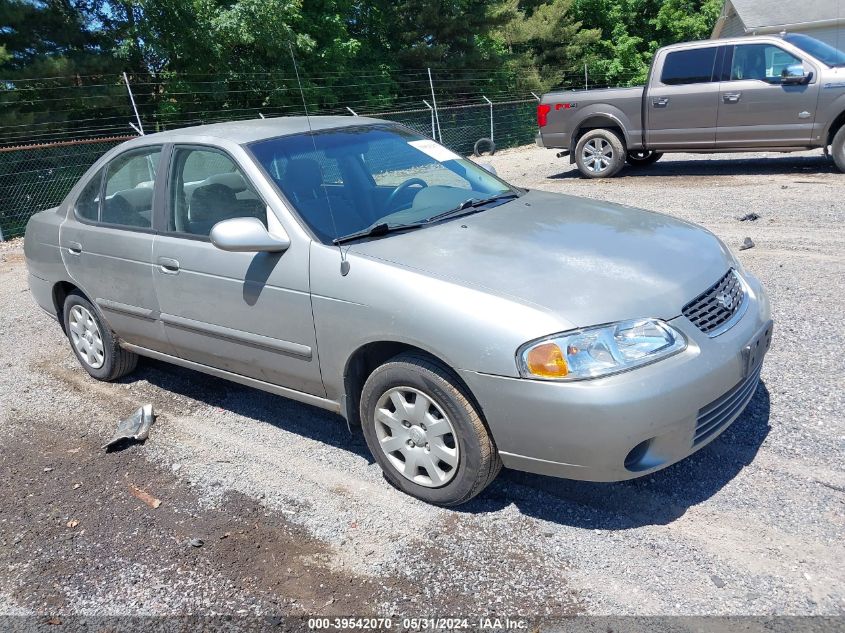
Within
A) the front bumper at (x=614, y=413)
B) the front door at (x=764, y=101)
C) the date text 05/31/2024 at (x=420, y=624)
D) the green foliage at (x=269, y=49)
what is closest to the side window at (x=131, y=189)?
the front bumper at (x=614, y=413)

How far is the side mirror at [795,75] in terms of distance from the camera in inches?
402

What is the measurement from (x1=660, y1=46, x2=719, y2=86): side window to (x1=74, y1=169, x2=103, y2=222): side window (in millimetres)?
9329

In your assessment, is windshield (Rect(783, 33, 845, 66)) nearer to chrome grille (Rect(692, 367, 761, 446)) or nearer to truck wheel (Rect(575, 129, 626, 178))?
truck wheel (Rect(575, 129, 626, 178))

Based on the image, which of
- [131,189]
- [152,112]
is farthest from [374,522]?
[152,112]

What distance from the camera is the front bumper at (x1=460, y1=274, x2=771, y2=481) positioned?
2.89 meters

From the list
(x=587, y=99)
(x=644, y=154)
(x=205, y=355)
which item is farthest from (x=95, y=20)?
(x=205, y=355)

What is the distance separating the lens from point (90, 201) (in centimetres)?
511

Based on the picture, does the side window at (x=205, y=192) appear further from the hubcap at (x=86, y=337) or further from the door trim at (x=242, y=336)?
the hubcap at (x=86, y=337)

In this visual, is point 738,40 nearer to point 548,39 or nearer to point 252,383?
point 252,383

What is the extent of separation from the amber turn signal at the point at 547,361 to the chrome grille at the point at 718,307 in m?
0.66

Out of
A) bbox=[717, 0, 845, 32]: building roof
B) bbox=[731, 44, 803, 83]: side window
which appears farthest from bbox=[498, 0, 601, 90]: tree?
bbox=[731, 44, 803, 83]: side window

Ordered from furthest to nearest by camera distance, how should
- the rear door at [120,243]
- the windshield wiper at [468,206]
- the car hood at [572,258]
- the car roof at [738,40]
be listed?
1. the car roof at [738,40]
2. the rear door at [120,243]
3. the windshield wiper at [468,206]
4. the car hood at [572,258]

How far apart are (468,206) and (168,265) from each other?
1810 millimetres

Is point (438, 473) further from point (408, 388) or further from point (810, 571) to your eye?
point (810, 571)
